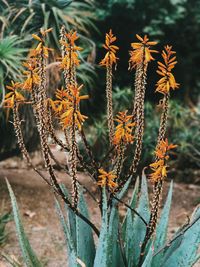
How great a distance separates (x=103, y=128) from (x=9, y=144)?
1.15m

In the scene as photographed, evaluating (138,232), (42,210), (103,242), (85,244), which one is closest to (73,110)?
(103,242)

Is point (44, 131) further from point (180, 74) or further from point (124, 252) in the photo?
point (180, 74)

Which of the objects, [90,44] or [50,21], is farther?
[90,44]

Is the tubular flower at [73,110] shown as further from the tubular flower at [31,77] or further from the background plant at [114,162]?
the tubular flower at [31,77]

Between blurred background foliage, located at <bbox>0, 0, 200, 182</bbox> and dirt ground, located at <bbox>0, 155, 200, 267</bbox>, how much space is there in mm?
534

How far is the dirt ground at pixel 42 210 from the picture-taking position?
4.68 m

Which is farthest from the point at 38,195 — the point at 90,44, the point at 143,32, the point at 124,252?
the point at 124,252

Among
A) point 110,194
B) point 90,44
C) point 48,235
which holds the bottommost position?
point 48,235

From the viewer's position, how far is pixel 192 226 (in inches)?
95.4

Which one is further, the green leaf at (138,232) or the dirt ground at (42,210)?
the dirt ground at (42,210)

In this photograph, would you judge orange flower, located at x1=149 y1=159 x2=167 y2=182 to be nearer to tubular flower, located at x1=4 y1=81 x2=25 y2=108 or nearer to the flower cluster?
the flower cluster

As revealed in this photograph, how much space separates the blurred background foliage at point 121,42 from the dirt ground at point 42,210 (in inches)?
21.0

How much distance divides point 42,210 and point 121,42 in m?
3.47

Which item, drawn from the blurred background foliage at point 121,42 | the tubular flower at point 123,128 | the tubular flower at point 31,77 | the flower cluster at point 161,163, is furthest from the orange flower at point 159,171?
the blurred background foliage at point 121,42
